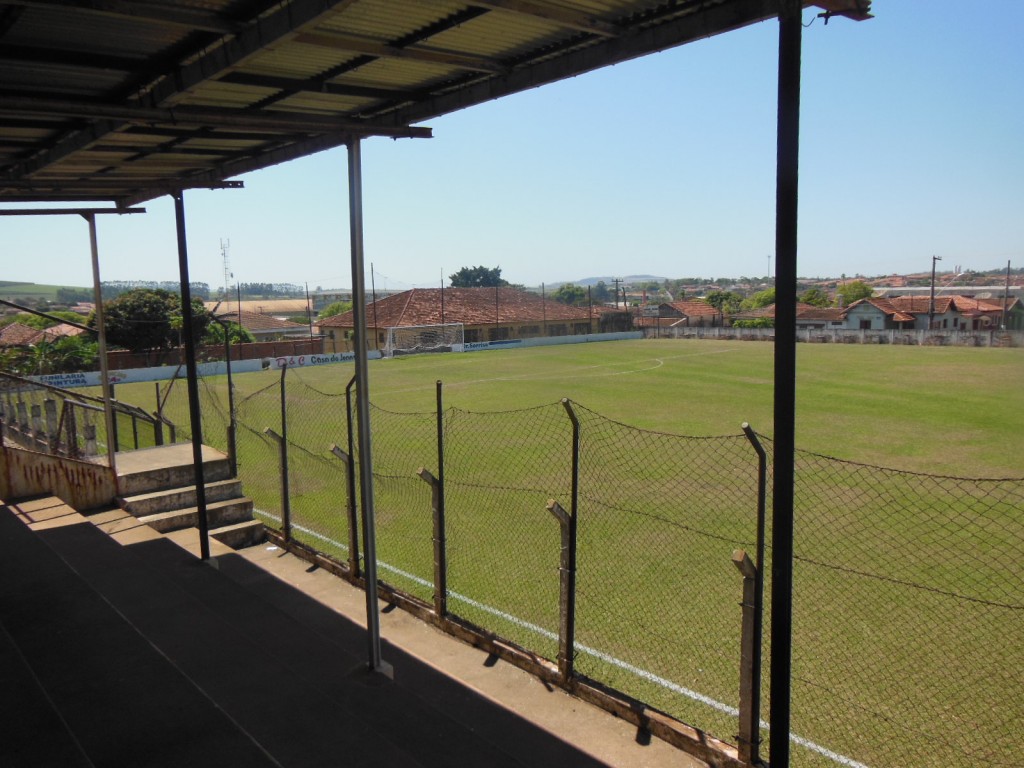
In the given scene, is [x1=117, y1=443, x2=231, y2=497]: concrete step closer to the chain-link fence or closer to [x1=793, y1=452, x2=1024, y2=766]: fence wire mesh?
the chain-link fence

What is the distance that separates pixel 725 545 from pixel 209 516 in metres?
5.57

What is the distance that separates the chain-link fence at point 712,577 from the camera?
474 cm

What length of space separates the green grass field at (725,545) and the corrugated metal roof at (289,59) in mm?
3056

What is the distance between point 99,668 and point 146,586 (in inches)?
62.5

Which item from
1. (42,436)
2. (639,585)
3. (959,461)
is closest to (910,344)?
(959,461)

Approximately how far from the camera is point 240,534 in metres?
7.66

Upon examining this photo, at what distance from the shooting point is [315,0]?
2.68 m

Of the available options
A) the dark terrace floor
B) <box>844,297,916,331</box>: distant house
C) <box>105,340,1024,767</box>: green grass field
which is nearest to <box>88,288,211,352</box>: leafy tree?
<box>105,340,1024,767</box>: green grass field

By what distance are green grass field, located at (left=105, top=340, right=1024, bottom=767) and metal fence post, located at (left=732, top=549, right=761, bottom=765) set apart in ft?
2.19

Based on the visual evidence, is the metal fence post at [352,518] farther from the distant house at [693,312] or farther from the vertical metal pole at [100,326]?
the distant house at [693,312]

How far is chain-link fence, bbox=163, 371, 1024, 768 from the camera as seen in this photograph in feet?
15.6

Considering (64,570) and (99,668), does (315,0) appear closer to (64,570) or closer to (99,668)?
(99,668)

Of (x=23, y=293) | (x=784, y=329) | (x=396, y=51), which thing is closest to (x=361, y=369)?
(x=396, y=51)

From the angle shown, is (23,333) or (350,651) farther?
(23,333)
